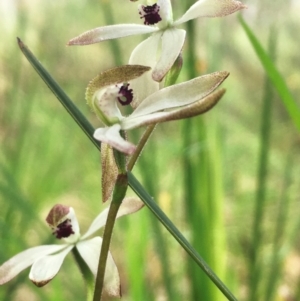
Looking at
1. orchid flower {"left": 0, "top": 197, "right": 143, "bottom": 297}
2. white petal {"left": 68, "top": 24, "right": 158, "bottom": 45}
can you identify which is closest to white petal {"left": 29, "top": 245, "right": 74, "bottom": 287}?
Answer: orchid flower {"left": 0, "top": 197, "right": 143, "bottom": 297}

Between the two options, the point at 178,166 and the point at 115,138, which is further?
the point at 178,166

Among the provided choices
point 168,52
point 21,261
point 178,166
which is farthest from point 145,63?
point 178,166

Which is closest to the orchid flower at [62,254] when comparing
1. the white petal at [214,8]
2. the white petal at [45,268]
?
the white petal at [45,268]

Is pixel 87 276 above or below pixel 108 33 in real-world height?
below

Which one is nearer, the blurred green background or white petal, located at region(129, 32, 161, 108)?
white petal, located at region(129, 32, 161, 108)

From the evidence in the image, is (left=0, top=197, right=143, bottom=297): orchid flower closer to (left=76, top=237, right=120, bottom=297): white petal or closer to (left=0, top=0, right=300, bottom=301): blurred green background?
(left=76, top=237, right=120, bottom=297): white petal

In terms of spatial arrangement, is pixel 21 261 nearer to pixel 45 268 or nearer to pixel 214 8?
pixel 45 268

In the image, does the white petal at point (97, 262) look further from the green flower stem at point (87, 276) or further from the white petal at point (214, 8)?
the white petal at point (214, 8)
